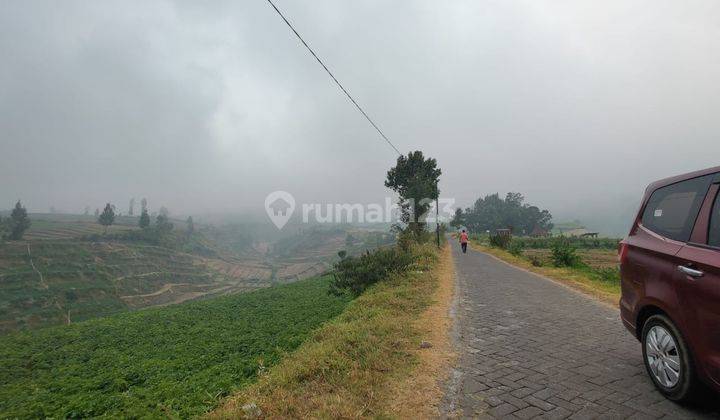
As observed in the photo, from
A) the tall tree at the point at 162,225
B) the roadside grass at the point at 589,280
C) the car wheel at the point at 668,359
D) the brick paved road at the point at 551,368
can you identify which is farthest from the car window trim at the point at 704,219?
the tall tree at the point at 162,225

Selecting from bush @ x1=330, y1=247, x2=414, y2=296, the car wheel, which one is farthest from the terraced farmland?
the car wheel

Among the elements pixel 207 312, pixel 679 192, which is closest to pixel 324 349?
pixel 679 192

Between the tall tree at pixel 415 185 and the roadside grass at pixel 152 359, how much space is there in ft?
37.7

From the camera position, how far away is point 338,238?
618 ft

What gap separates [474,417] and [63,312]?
68.0m

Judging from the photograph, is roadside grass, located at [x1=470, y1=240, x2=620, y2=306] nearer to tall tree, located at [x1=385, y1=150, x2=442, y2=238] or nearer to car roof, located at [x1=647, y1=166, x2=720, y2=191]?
car roof, located at [x1=647, y1=166, x2=720, y2=191]

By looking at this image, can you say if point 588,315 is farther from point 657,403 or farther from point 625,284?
point 657,403

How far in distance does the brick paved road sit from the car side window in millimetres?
1457

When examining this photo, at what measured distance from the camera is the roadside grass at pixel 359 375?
127 inches

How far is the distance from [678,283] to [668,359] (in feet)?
2.51

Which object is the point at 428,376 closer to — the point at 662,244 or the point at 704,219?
the point at 662,244

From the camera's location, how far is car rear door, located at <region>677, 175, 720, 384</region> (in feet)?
8.23

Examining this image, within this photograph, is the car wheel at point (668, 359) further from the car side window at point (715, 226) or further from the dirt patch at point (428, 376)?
the dirt patch at point (428, 376)

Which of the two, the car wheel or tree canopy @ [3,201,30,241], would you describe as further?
tree canopy @ [3,201,30,241]
